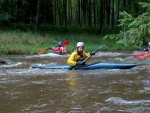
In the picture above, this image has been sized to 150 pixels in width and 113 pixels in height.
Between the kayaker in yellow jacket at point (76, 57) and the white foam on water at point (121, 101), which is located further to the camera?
the kayaker in yellow jacket at point (76, 57)

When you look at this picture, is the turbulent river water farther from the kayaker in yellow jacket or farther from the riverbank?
the riverbank

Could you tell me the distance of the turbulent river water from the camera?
24.6 feet

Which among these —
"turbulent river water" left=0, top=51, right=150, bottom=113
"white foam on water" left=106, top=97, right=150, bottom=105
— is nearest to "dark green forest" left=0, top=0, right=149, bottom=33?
"turbulent river water" left=0, top=51, right=150, bottom=113

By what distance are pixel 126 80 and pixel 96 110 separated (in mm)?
3753

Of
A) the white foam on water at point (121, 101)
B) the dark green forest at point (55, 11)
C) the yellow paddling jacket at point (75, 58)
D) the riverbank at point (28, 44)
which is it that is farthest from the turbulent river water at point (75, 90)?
the dark green forest at point (55, 11)

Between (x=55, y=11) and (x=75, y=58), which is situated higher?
(x=55, y=11)

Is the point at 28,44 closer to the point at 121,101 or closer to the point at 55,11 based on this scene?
the point at 121,101

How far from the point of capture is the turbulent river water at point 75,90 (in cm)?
751

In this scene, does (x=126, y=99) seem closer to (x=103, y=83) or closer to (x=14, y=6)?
(x=103, y=83)

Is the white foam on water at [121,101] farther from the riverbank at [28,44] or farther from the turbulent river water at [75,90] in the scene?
the riverbank at [28,44]

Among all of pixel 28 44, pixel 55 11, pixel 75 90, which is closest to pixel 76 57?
pixel 75 90

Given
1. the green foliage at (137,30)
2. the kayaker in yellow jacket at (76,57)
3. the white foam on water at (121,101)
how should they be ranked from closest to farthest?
the green foliage at (137,30) → the white foam on water at (121,101) → the kayaker in yellow jacket at (76,57)

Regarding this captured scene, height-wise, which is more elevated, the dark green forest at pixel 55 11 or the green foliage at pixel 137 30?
the dark green forest at pixel 55 11

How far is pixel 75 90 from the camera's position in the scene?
9383 mm
